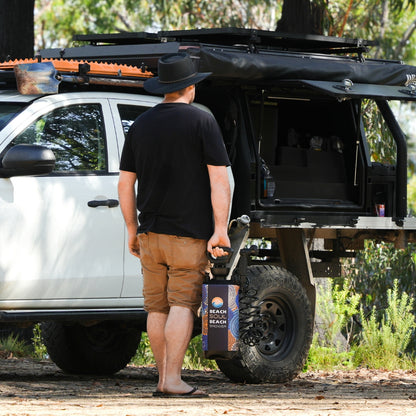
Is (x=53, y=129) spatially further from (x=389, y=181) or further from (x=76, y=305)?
(x=389, y=181)

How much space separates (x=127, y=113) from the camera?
7379 mm

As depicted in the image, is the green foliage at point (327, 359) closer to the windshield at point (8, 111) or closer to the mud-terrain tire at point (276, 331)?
the mud-terrain tire at point (276, 331)

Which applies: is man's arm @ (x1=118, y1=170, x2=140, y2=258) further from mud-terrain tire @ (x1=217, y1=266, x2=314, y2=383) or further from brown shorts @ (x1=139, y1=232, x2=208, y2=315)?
mud-terrain tire @ (x1=217, y1=266, x2=314, y2=383)

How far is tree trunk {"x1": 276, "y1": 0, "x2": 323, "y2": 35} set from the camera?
1178cm

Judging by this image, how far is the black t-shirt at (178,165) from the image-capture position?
234 inches

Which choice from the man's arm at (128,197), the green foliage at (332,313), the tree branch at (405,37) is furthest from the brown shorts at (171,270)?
the tree branch at (405,37)

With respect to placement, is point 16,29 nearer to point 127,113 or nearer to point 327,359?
point 127,113

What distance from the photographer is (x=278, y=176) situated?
8.20 metres

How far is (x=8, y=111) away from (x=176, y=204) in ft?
5.16

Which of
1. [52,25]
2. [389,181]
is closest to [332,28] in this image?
[389,181]

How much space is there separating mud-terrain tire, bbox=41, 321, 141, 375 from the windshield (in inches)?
81.4

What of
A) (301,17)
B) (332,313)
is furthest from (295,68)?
(301,17)

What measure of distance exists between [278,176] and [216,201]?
237 centimetres

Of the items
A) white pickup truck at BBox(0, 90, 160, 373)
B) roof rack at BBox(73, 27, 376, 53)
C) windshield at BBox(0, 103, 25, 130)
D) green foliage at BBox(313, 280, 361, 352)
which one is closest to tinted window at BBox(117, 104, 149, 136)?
white pickup truck at BBox(0, 90, 160, 373)
